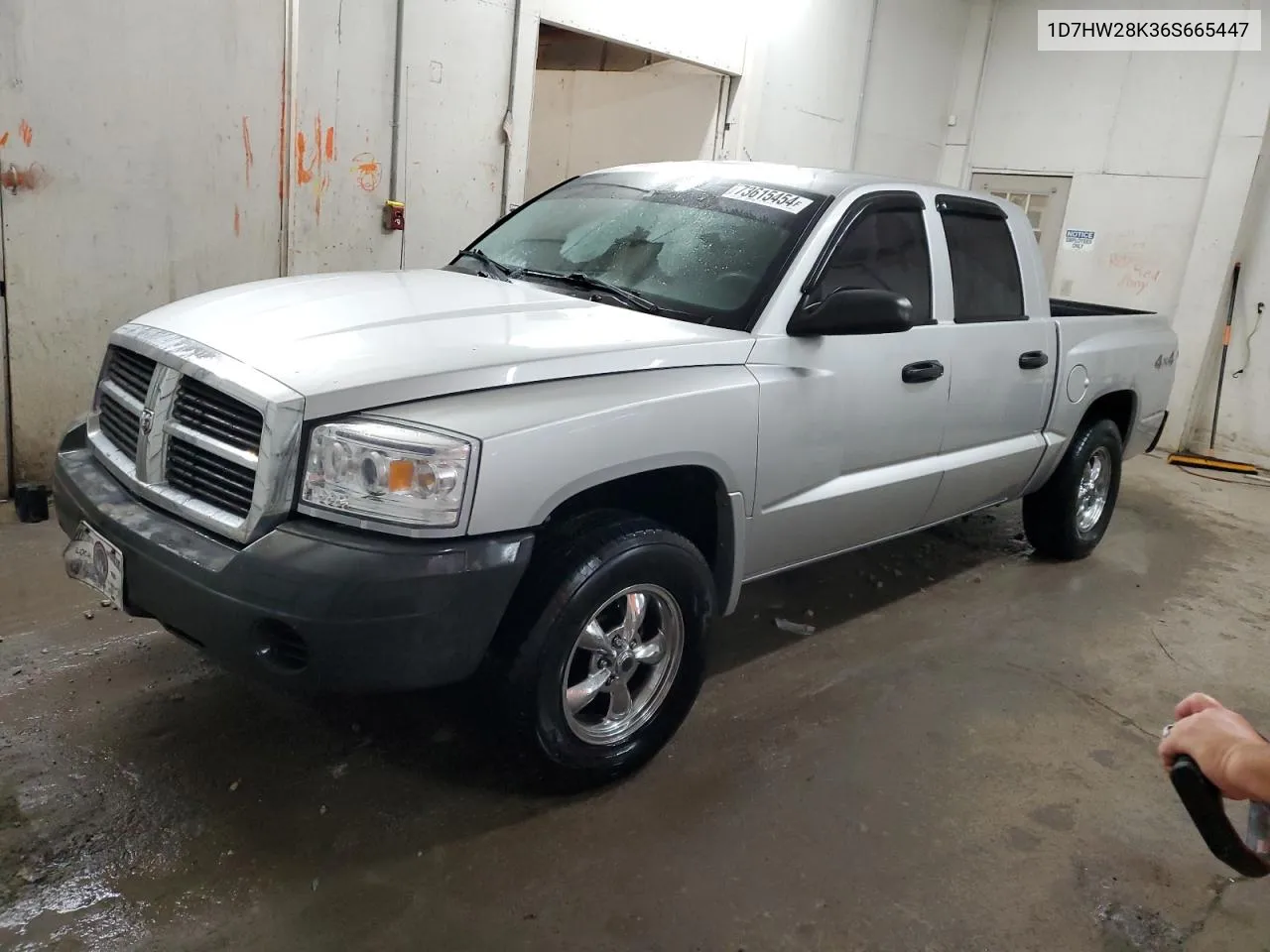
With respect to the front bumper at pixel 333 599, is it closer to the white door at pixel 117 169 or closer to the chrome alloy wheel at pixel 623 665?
the chrome alloy wheel at pixel 623 665

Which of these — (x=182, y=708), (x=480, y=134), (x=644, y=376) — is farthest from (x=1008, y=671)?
(x=480, y=134)

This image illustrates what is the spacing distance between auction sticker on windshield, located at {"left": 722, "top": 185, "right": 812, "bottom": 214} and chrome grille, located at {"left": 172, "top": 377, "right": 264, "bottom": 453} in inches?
75.0

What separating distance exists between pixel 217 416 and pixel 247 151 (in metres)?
3.03

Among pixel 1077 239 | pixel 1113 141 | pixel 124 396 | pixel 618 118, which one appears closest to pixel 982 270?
pixel 124 396

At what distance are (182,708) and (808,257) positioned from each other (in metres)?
2.42

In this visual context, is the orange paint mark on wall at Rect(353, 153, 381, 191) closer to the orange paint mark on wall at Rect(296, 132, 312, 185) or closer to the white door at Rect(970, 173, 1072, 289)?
the orange paint mark on wall at Rect(296, 132, 312, 185)

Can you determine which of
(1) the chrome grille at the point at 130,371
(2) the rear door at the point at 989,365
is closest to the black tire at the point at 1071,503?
(2) the rear door at the point at 989,365

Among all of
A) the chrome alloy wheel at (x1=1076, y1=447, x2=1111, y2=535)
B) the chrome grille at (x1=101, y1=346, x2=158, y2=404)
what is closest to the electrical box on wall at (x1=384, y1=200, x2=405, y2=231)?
the chrome grille at (x1=101, y1=346, x2=158, y2=404)

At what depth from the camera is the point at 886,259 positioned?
3.47 meters

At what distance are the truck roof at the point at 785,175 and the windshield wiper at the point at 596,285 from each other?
73cm

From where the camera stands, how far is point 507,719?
8.07ft

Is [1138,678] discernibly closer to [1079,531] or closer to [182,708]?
[1079,531]

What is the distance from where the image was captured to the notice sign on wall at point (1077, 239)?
352 inches

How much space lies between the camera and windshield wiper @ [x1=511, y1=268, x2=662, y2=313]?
3.03 m
